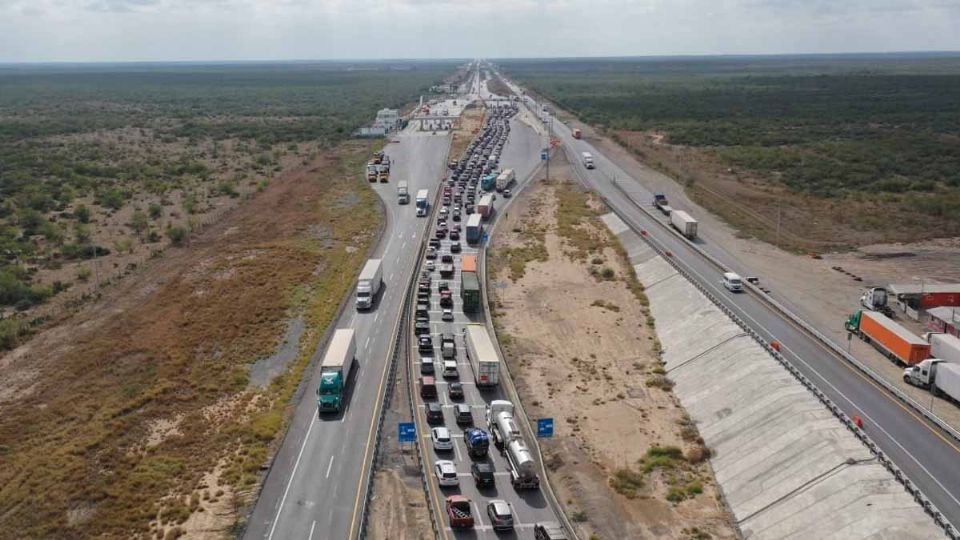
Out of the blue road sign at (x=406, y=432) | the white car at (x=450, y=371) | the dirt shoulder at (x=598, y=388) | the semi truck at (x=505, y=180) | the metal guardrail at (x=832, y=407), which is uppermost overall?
the semi truck at (x=505, y=180)

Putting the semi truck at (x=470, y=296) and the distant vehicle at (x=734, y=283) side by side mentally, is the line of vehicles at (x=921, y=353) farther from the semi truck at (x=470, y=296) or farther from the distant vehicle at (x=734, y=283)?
the semi truck at (x=470, y=296)

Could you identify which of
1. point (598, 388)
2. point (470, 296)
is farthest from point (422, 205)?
point (598, 388)

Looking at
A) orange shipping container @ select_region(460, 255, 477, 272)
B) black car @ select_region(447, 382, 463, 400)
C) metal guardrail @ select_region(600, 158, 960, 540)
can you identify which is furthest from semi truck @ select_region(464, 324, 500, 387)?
metal guardrail @ select_region(600, 158, 960, 540)

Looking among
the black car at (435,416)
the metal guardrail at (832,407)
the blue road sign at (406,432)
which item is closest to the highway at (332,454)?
the blue road sign at (406,432)

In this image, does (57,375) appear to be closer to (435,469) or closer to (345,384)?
(345,384)

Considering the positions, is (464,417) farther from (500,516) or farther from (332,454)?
(500,516)

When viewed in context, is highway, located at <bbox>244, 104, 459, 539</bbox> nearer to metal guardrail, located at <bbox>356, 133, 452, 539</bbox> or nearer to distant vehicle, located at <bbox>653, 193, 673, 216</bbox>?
metal guardrail, located at <bbox>356, 133, 452, 539</bbox>
